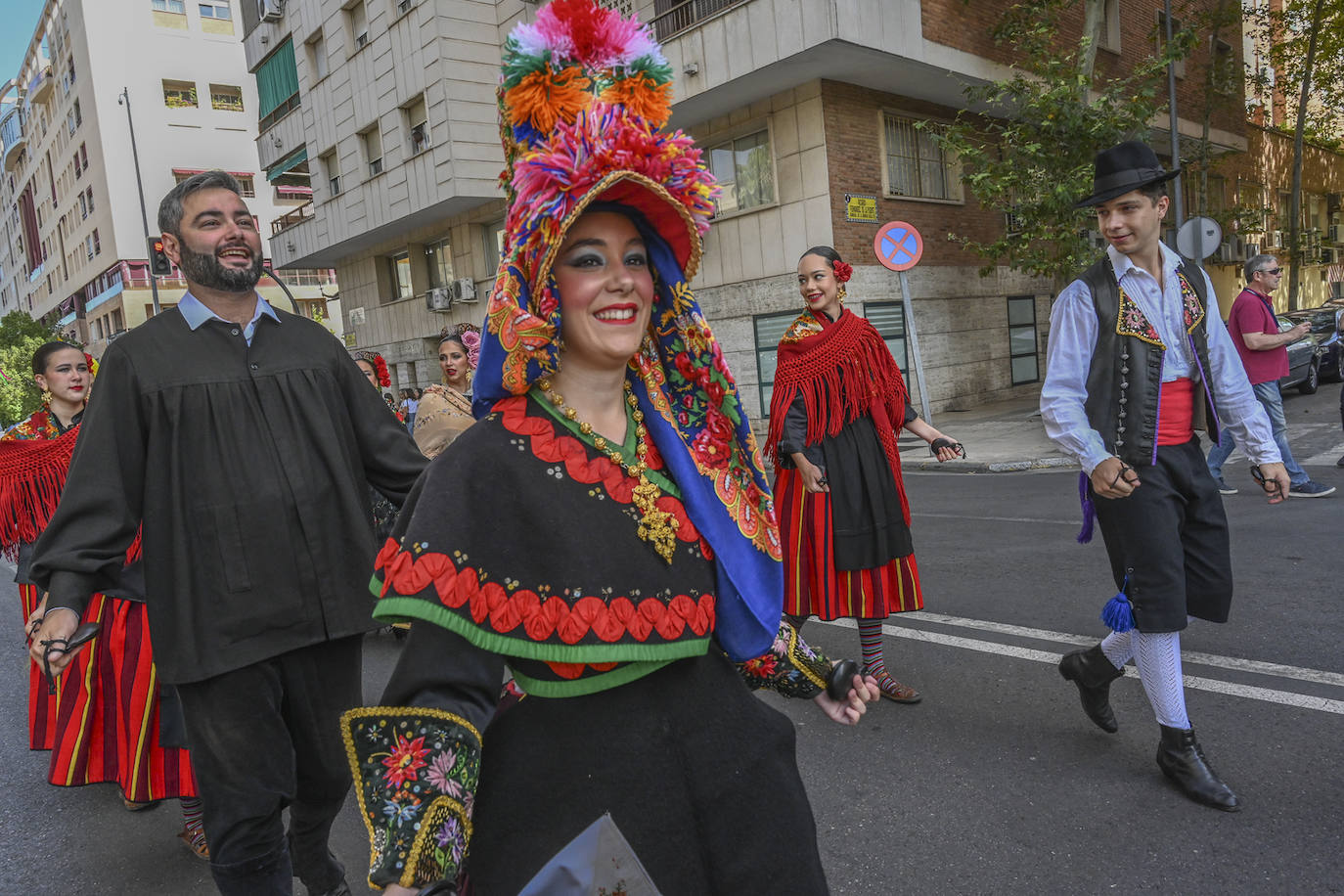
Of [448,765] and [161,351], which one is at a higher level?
[161,351]

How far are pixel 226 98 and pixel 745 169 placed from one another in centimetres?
4273

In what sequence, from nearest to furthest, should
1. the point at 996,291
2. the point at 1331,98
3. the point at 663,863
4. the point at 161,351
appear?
the point at 663,863 → the point at 161,351 → the point at 996,291 → the point at 1331,98

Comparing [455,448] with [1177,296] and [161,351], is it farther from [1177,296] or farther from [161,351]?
[1177,296]

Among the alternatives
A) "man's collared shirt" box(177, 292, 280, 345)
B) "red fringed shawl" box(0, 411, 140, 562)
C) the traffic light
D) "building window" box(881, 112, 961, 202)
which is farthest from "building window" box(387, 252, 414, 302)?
"man's collared shirt" box(177, 292, 280, 345)

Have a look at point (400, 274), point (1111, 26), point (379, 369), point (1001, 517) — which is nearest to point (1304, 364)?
point (1111, 26)

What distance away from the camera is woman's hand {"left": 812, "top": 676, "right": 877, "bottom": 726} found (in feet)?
5.84

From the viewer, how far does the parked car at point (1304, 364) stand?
14859 mm

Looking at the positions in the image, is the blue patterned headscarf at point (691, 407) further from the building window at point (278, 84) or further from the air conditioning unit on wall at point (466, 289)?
the building window at point (278, 84)

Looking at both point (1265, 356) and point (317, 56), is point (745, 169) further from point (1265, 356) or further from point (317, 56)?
point (317, 56)

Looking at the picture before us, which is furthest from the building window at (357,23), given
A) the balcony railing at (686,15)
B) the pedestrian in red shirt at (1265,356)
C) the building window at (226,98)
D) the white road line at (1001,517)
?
the building window at (226,98)

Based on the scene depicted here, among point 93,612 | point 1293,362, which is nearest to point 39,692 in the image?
point 93,612

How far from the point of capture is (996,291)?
18.1 metres

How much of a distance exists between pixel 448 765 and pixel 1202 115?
87.1 feet

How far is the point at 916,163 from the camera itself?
16859mm
